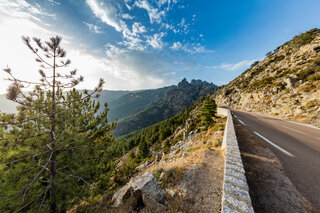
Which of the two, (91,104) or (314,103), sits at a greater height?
(314,103)

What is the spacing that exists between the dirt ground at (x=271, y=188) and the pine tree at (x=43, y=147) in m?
5.86

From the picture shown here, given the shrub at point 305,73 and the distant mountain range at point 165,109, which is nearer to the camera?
the shrub at point 305,73

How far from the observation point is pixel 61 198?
4898mm

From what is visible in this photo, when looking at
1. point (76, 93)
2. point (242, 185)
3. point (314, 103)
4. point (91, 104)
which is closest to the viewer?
point (242, 185)

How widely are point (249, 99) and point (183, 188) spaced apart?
39.2m

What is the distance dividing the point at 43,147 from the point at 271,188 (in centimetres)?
863

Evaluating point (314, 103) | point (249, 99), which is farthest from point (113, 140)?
point (249, 99)

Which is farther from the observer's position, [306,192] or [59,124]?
[59,124]

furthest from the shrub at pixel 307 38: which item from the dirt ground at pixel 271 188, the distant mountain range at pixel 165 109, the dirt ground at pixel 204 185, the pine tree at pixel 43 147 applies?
the distant mountain range at pixel 165 109

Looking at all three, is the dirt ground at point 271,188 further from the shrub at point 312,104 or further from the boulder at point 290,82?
the boulder at point 290,82

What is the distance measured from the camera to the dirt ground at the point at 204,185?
3.02m

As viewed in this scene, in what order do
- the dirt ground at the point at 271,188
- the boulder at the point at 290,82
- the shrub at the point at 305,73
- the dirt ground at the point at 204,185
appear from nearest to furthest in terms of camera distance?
the dirt ground at the point at 271,188 < the dirt ground at the point at 204,185 < the shrub at the point at 305,73 < the boulder at the point at 290,82

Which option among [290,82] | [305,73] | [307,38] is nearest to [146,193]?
[290,82]

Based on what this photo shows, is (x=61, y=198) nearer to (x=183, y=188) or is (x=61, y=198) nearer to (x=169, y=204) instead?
(x=169, y=204)
